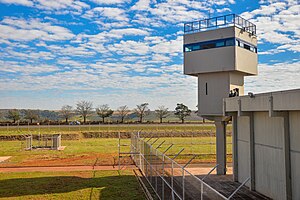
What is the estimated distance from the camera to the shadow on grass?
55.8 ft

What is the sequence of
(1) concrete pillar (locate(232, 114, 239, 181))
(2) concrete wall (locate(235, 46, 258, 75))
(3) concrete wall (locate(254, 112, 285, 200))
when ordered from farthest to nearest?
(2) concrete wall (locate(235, 46, 258, 75)), (1) concrete pillar (locate(232, 114, 239, 181)), (3) concrete wall (locate(254, 112, 285, 200))

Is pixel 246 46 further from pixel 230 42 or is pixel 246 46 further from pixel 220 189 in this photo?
pixel 220 189

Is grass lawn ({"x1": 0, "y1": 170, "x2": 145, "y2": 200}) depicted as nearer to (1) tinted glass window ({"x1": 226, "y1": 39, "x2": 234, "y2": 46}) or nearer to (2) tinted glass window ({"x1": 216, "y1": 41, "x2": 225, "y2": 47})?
(2) tinted glass window ({"x1": 216, "y1": 41, "x2": 225, "y2": 47})

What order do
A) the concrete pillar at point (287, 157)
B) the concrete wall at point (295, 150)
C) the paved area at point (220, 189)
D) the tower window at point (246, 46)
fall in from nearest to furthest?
the concrete wall at point (295, 150) < the concrete pillar at point (287, 157) < the paved area at point (220, 189) < the tower window at point (246, 46)

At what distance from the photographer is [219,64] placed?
21641 millimetres

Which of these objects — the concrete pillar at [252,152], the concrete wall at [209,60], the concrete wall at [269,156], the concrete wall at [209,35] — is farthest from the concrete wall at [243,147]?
the concrete wall at [209,35]

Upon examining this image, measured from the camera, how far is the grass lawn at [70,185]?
16844mm

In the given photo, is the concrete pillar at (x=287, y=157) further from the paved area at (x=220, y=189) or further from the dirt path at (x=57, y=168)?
the dirt path at (x=57, y=168)

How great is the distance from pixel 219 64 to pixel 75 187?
1159cm

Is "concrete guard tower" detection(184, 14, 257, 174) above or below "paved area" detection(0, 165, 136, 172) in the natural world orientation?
above

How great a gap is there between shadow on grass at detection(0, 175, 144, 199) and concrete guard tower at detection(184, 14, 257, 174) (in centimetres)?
674

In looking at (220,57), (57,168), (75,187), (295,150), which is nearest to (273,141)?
(295,150)

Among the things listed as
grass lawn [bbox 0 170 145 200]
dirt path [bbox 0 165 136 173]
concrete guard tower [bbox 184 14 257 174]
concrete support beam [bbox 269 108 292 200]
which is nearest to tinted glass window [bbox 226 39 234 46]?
concrete guard tower [bbox 184 14 257 174]

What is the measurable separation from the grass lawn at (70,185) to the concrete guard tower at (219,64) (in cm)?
674
